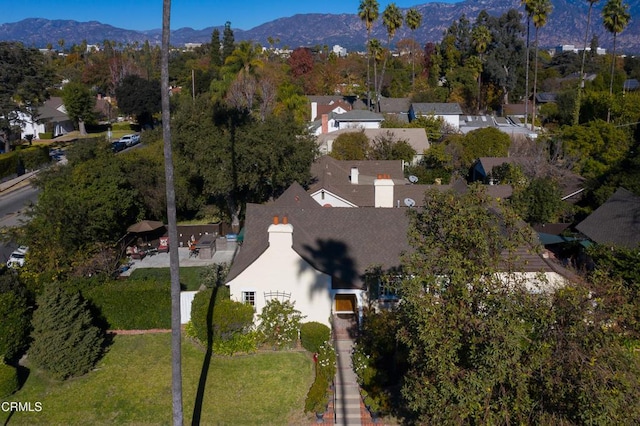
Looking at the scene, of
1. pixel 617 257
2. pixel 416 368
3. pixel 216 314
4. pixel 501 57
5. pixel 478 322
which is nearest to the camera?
pixel 478 322

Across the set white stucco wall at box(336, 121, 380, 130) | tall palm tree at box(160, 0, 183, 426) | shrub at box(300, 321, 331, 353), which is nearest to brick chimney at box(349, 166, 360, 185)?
shrub at box(300, 321, 331, 353)

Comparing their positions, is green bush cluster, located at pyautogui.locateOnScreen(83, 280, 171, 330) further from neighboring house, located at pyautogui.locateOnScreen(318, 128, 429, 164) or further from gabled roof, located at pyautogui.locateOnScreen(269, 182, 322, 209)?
neighboring house, located at pyautogui.locateOnScreen(318, 128, 429, 164)

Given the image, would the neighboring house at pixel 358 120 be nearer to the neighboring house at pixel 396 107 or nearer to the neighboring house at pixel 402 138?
the neighboring house at pixel 402 138

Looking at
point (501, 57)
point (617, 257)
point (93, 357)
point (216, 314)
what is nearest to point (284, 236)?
point (216, 314)

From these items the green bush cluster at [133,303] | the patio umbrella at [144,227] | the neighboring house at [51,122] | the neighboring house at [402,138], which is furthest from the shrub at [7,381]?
the neighboring house at [51,122]

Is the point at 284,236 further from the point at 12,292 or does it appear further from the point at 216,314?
the point at 12,292

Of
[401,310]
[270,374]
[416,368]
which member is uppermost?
[401,310]

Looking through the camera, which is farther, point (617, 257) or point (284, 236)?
point (617, 257)
